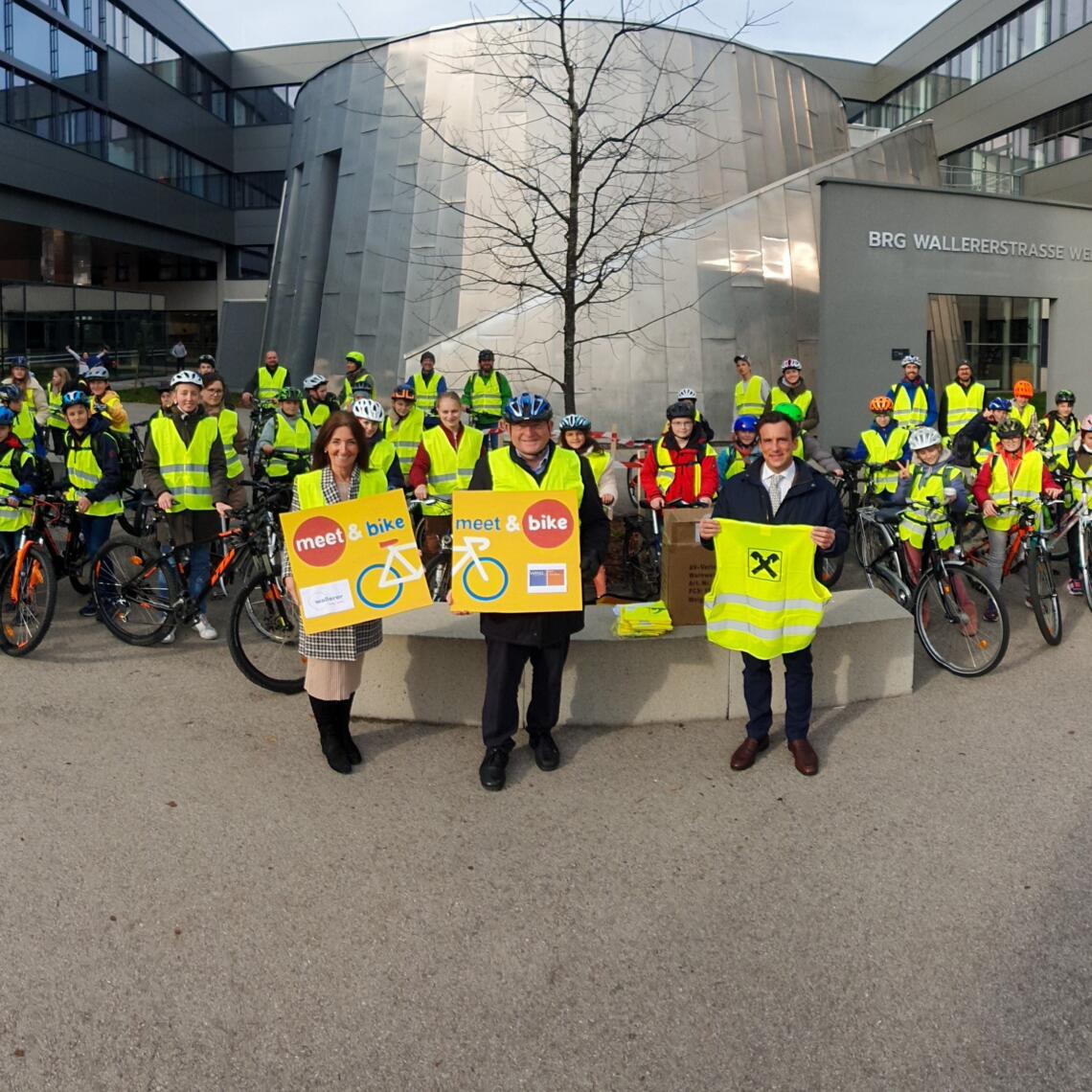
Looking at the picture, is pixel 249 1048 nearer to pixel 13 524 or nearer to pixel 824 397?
pixel 13 524

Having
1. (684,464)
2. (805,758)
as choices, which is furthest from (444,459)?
(805,758)

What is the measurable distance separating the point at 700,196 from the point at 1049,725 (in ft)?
60.3

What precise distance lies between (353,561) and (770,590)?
6.93 ft

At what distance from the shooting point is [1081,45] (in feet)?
115

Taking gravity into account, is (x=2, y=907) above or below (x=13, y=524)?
below

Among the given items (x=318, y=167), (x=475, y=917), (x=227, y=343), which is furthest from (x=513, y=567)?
(x=227, y=343)

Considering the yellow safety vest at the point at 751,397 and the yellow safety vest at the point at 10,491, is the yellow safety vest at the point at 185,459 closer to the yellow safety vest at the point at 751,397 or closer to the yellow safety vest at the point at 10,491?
the yellow safety vest at the point at 10,491

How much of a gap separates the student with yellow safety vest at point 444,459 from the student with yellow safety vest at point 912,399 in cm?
643

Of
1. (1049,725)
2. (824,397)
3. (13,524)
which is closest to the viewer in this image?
(1049,725)

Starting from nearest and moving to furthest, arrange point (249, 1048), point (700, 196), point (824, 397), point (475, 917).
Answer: point (249, 1048)
point (475, 917)
point (824, 397)
point (700, 196)

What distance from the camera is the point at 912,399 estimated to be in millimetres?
13398

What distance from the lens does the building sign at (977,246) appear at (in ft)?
60.0

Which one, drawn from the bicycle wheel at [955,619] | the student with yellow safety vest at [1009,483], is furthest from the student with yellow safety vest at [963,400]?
the bicycle wheel at [955,619]

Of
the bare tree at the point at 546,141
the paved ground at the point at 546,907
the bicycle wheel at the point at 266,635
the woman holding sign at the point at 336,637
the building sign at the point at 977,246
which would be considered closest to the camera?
the paved ground at the point at 546,907
